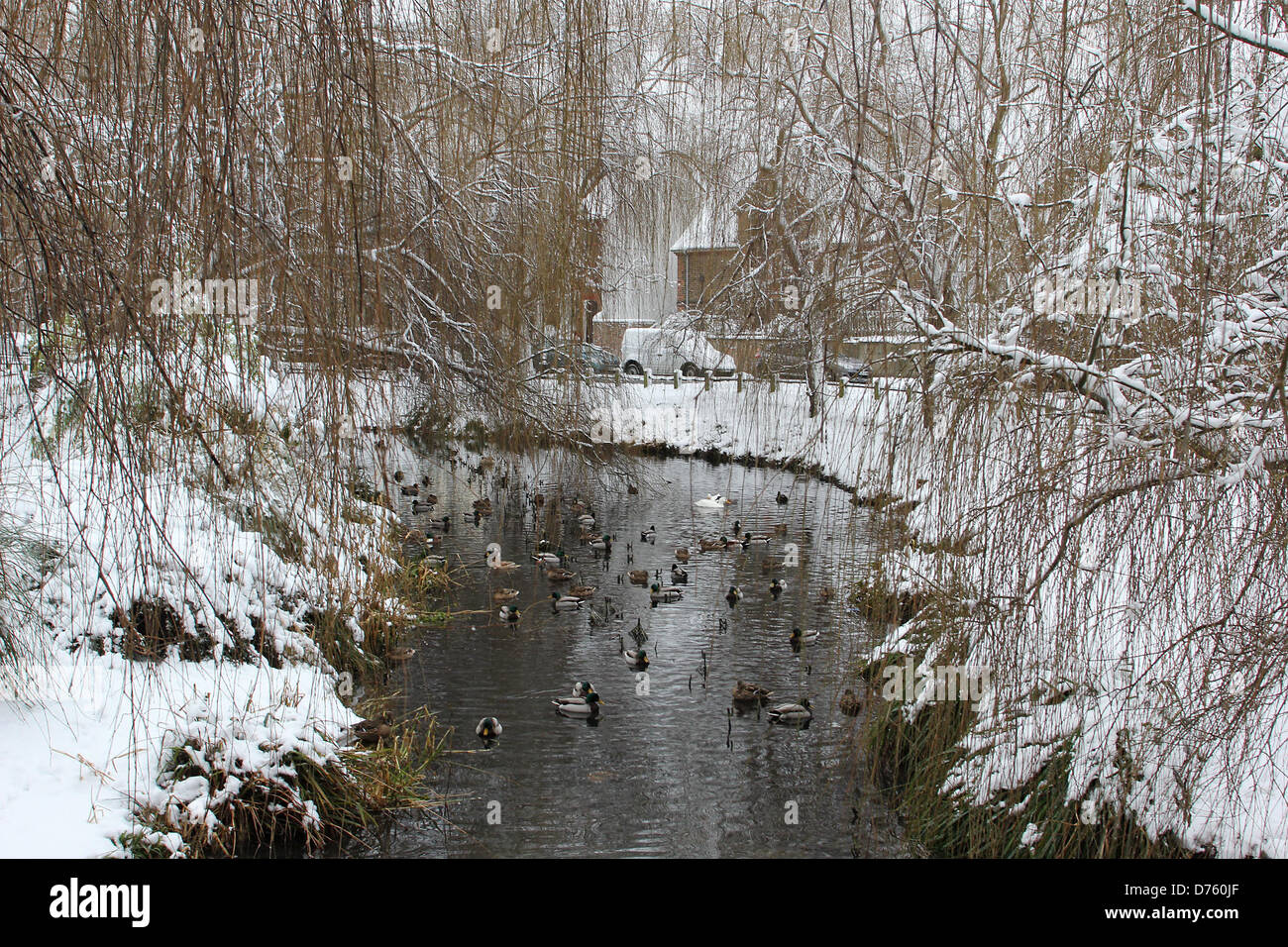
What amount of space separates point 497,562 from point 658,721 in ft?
10.7

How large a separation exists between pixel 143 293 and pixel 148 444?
317 millimetres

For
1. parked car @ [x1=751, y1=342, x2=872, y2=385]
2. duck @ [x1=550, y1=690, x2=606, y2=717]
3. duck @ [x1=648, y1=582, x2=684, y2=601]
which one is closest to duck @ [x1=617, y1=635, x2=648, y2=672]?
duck @ [x1=550, y1=690, x2=606, y2=717]

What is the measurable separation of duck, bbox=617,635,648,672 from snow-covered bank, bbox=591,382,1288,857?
3.12 m

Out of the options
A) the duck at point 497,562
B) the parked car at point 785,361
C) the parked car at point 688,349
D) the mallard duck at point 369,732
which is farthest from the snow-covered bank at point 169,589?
the parked car at point 688,349

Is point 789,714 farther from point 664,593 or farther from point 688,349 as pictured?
point 688,349

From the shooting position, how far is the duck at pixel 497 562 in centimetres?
799

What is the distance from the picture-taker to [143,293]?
6.12 feet

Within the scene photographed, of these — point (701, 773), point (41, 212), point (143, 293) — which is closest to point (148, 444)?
point (143, 293)

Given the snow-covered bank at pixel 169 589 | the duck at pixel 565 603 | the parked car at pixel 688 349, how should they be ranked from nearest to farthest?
1. the snow-covered bank at pixel 169 589
2. the duck at pixel 565 603
3. the parked car at pixel 688 349

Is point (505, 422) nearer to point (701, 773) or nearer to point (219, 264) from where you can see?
point (701, 773)

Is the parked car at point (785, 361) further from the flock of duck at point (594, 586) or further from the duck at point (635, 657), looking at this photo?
the duck at point (635, 657)

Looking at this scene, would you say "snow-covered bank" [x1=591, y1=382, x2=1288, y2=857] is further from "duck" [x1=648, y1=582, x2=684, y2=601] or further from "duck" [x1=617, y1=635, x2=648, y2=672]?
"duck" [x1=648, y1=582, x2=684, y2=601]
